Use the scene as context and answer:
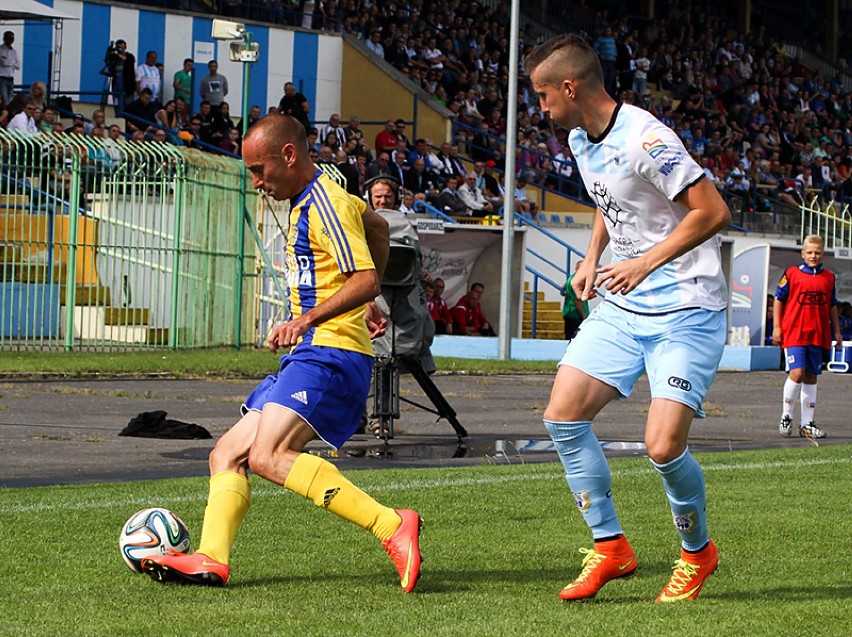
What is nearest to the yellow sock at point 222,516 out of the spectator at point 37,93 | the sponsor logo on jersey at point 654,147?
the sponsor logo on jersey at point 654,147

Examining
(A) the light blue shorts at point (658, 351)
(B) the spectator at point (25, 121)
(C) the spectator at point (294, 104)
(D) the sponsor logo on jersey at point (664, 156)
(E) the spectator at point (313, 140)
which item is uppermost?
(C) the spectator at point (294, 104)

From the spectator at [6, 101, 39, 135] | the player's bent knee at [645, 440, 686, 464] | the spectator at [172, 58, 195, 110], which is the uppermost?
the spectator at [172, 58, 195, 110]

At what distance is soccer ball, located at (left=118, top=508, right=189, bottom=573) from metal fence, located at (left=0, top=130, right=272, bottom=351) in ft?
53.6

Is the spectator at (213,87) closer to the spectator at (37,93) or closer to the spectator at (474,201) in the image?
the spectator at (37,93)

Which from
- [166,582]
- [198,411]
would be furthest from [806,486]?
[198,411]

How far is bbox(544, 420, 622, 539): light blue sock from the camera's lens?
588 cm

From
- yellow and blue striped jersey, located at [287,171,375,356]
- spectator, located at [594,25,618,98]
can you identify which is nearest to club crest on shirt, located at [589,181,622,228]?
yellow and blue striped jersey, located at [287,171,375,356]

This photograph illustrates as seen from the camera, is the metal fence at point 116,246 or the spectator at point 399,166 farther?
the spectator at point 399,166

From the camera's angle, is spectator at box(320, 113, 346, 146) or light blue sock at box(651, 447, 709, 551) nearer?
light blue sock at box(651, 447, 709, 551)

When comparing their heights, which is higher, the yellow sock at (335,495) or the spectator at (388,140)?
the spectator at (388,140)

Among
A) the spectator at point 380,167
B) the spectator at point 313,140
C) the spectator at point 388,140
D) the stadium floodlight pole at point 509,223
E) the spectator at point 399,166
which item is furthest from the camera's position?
the spectator at point 388,140

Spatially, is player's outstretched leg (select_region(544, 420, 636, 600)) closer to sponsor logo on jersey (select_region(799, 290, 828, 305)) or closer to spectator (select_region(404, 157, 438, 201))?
sponsor logo on jersey (select_region(799, 290, 828, 305))

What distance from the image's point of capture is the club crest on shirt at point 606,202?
589cm

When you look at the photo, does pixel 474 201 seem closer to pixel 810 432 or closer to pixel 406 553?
pixel 810 432
